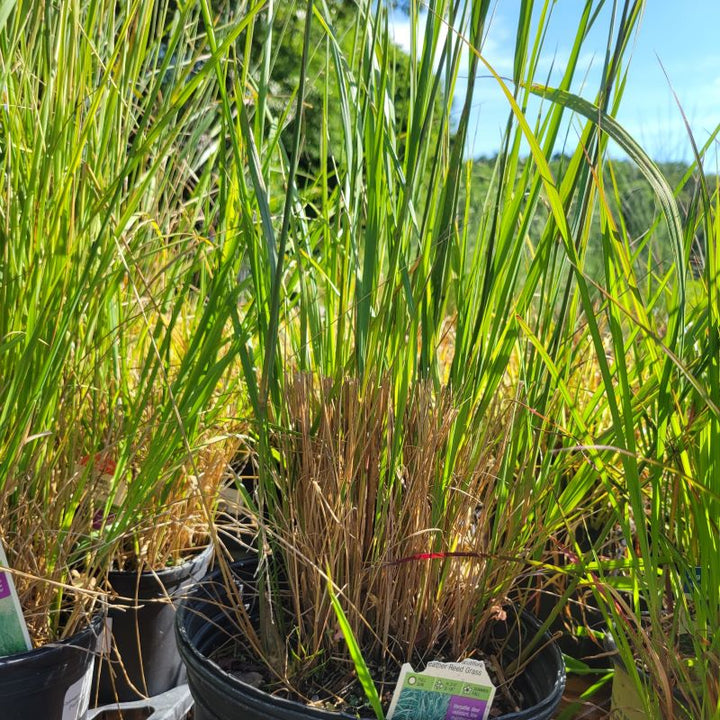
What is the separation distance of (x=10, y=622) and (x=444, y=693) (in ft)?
1.33

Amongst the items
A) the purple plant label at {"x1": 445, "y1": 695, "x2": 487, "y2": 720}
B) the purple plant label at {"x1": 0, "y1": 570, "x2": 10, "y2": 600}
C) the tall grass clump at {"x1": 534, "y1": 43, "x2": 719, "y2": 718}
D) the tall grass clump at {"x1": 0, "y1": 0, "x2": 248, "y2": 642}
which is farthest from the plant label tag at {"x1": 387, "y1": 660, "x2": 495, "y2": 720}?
the purple plant label at {"x1": 0, "y1": 570, "x2": 10, "y2": 600}

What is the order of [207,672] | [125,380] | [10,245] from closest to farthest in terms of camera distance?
[207,672] < [10,245] < [125,380]

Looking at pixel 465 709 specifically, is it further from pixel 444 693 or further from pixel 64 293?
pixel 64 293

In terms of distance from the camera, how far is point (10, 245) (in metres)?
0.73

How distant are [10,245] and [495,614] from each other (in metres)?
0.58

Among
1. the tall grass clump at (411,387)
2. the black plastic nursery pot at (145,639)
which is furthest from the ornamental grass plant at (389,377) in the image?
the black plastic nursery pot at (145,639)

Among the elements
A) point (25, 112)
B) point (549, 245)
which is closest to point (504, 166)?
point (549, 245)

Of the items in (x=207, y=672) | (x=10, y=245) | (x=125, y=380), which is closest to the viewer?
(x=207, y=672)

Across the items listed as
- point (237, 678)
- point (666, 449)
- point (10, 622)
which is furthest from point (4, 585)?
point (666, 449)

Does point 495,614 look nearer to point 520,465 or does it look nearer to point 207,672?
point 520,465

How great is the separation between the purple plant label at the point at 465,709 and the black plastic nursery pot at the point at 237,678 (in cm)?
4

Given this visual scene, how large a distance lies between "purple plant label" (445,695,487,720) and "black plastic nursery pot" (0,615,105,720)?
1.18 feet

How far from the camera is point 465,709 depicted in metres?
0.62

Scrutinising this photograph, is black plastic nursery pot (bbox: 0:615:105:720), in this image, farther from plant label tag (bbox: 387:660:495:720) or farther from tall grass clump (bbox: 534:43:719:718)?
tall grass clump (bbox: 534:43:719:718)
